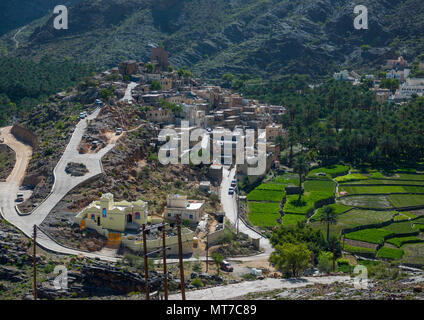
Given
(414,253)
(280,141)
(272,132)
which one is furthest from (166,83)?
(414,253)

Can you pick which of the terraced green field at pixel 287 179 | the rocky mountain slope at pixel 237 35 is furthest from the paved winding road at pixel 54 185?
Answer: the rocky mountain slope at pixel 237 35

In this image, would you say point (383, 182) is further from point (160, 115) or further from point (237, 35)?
point (237, 35)

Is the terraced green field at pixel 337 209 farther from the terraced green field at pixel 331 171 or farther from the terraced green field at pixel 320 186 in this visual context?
the terraced green field at pixel 331 171

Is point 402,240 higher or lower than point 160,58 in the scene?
lower

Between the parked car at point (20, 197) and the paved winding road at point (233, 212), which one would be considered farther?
the parked car at point (20, 197)

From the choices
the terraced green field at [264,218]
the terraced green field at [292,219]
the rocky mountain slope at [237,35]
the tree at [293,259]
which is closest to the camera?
the tree at [293,259]

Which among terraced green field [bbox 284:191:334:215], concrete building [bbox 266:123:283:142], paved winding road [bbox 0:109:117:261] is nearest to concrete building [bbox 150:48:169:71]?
concrete building [bbox 266:123:283:142]

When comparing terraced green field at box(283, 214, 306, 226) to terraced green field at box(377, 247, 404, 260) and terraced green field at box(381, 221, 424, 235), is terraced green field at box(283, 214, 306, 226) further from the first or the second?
terraced green field at box(377, 247, 404, 260)
